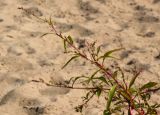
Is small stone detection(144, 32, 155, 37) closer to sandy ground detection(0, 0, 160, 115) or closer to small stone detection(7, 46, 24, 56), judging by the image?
sandy ground detection(0, 0, 160, 115)

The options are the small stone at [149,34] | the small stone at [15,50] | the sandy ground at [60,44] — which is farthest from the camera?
the small stone at [149,34]

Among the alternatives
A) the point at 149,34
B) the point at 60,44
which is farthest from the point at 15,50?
the point at 149,34

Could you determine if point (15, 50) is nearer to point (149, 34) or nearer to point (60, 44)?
point (60, 44)

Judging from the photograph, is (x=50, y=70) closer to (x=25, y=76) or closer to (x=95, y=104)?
(x=25, y=76)

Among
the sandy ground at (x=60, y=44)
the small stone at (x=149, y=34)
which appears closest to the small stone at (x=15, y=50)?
the sandy ground at (x=60, y=44)

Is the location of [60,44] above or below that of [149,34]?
below

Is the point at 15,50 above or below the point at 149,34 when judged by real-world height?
below

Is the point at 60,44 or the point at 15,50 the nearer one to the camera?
the point at 15,50

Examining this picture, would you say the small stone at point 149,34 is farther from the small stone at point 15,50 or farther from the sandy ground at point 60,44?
the small stone at point 15,50
